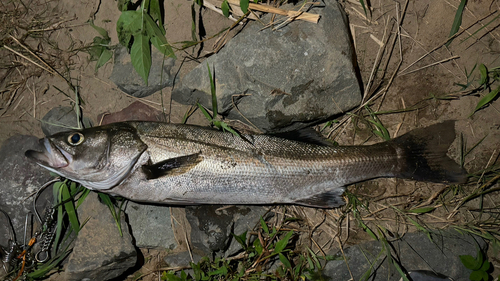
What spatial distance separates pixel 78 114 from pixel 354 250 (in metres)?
3.78

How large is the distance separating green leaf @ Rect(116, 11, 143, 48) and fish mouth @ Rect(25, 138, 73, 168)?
1.42m

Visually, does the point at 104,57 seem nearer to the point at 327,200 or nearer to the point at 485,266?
the point at 327,200

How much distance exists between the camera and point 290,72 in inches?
136

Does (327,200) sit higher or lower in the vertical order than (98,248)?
higher

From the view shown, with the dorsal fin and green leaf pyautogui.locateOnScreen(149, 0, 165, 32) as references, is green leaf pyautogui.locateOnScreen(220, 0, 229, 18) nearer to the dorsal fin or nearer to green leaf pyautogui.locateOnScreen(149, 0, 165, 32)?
green leaf pyautogui.locateOnScreen(149, 0, 165, 32)

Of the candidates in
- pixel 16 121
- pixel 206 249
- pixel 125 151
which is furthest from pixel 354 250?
pixel 16 121

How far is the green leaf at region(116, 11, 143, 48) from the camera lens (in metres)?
3.61

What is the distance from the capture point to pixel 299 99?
3.48 meters

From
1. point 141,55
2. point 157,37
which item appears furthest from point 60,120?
point 157,37

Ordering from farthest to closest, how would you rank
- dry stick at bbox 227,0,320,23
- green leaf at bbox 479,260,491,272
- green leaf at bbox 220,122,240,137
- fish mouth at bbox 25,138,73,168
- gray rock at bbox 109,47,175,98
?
gray rock at bbox 109,47,175,98, green leaf at bbox 479,260,491,272, dry stick at bbox 227,0,320,23, green leaf at bbox 220,122,240,137, fish mouth at bbox 25,138,73,168

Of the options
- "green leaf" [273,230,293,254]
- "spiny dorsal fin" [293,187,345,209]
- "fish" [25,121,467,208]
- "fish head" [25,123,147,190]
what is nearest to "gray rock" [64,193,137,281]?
"fish" [25,121,467,208]

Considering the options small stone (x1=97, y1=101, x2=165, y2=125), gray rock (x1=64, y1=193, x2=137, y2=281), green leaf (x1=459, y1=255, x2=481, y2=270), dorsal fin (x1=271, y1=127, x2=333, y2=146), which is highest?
dorsal fin (x1=271, y1=127, x2=333, y2=146)

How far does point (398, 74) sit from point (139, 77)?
320cm

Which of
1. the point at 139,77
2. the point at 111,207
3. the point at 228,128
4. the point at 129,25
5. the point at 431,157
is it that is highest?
the point at 129,25
